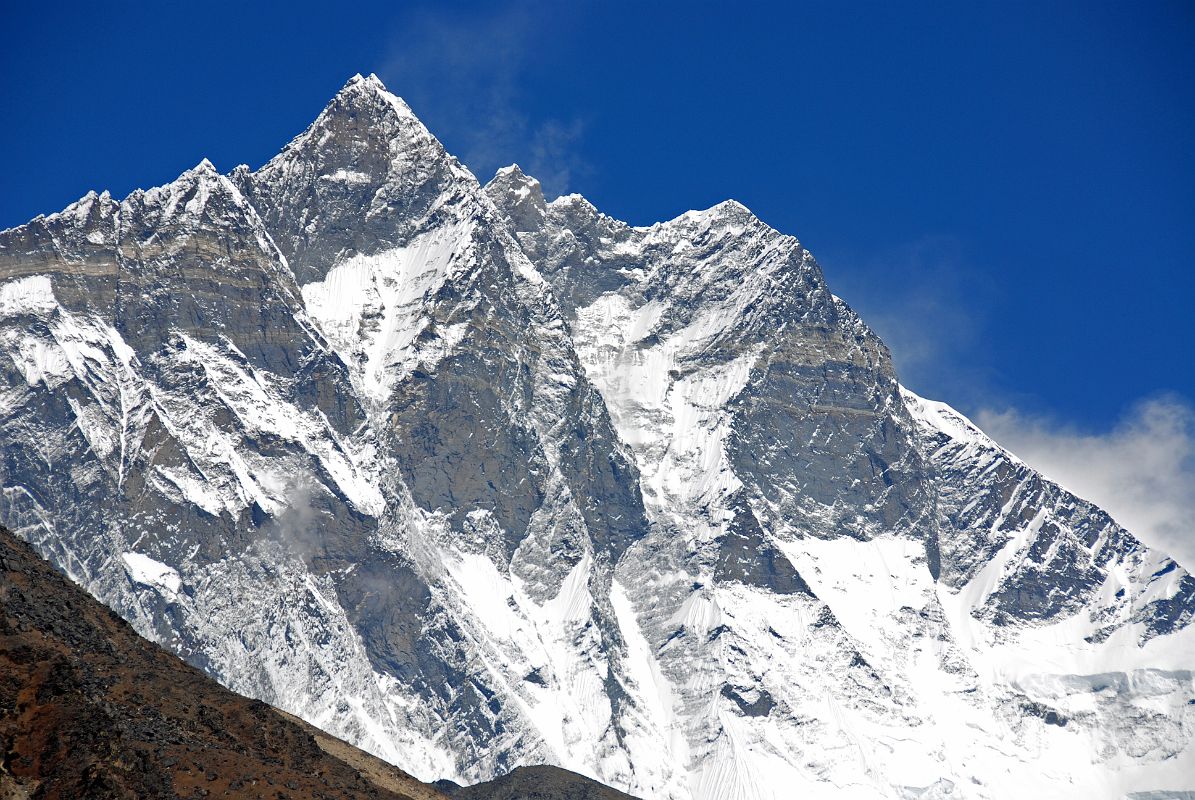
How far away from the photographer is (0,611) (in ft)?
425

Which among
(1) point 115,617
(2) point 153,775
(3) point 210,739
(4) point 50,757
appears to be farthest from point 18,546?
(4) point 50,757

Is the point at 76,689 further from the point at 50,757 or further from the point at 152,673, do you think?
the point at 152,673

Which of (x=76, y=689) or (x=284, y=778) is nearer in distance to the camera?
(x=76, y=689)

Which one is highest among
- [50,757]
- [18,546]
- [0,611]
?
[18,546]

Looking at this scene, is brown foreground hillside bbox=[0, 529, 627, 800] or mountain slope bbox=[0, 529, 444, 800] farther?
mountain slope bbox=[0, 529, 444, 800]

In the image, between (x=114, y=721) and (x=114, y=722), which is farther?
(x=114, y=721)

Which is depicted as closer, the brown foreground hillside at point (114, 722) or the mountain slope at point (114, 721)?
the brown foreground hillside at point (114, 722)

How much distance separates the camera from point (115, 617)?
524 ft

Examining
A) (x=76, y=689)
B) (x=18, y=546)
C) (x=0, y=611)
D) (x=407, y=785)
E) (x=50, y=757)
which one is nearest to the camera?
(x=50, y=757)

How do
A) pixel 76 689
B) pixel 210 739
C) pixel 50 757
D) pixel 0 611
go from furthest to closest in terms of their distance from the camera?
pixel 210 739 → pixel 0 611 → pixel 76 689 → pixel 50 757

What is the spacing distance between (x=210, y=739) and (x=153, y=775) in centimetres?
1947

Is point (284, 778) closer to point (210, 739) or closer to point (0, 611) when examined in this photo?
point (210, 739)

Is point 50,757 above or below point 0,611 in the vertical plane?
below

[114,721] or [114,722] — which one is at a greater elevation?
[114,721]
